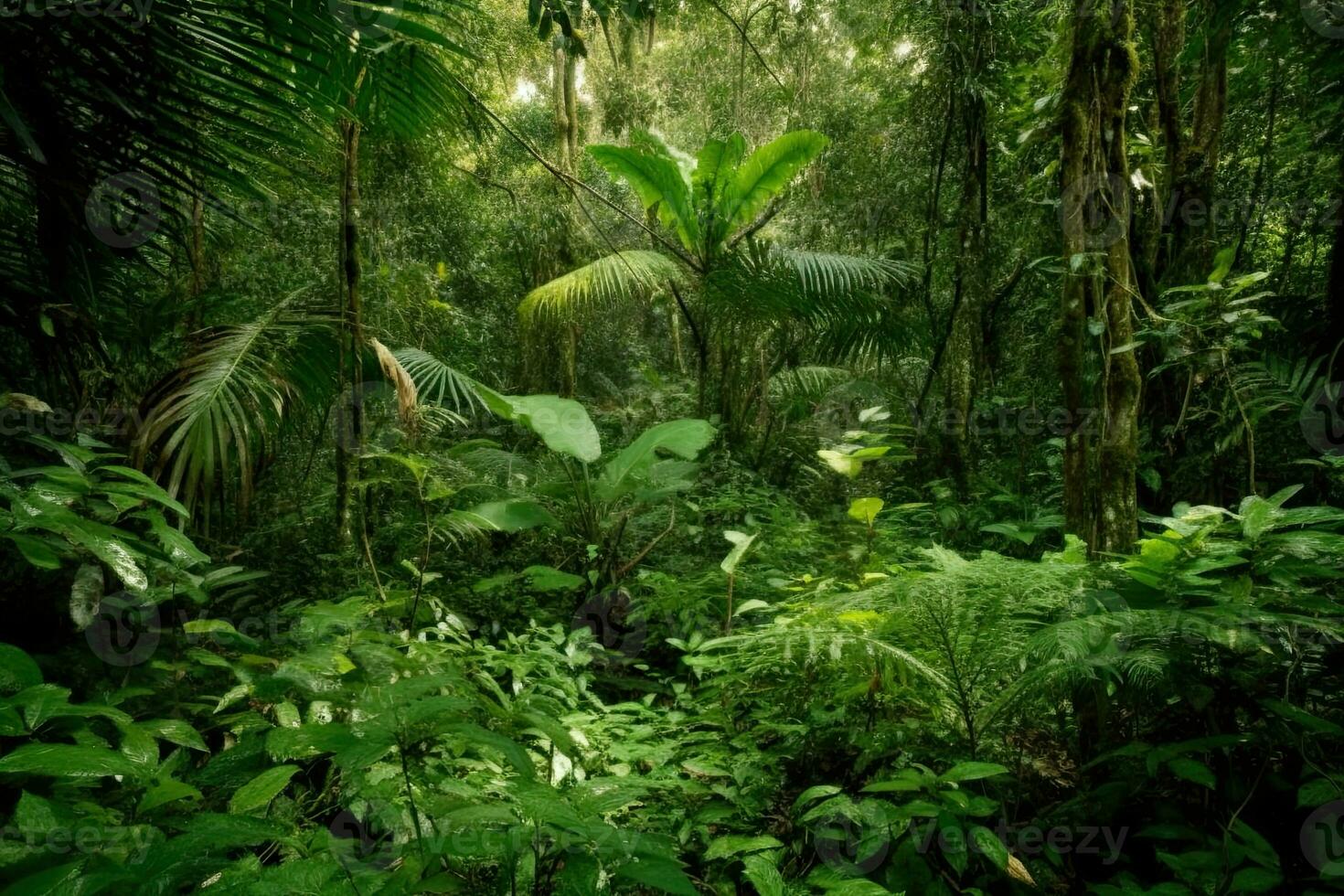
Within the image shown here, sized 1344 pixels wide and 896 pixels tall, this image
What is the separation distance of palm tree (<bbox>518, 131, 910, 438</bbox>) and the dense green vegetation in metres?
0.04

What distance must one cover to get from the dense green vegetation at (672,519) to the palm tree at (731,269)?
39 millimetres

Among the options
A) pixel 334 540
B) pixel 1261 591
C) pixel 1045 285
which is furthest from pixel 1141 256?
pixel 334 540

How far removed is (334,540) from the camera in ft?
10.2

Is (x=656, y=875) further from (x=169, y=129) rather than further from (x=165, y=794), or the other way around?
(x=169, y=129)

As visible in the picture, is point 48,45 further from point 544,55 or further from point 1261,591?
point 544,55

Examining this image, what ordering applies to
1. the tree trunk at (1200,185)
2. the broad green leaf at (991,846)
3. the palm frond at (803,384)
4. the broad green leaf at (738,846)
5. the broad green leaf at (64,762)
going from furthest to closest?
the palm frond at (803,384) → the tree trunk at (1200,185) → the broad green leaf at (738,846) → the broad green leaf at (991,846) → the broad green leaf at (64,762)

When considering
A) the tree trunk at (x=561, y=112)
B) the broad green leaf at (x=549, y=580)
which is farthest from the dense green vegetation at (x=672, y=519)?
the tree trunk at (x=561, y=112)

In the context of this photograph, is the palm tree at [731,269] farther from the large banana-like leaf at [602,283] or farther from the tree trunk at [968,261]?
the tree trunk at [968,261]

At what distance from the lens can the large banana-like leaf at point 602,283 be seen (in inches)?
179

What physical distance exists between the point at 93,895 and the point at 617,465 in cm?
270

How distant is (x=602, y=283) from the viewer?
15.3 feet

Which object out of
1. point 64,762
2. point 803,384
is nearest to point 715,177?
point 803,384

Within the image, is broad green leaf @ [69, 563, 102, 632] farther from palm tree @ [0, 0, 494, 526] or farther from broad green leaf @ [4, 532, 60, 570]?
palm tree @ [0, 0, 494, 526]

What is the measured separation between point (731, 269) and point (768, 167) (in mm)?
850
